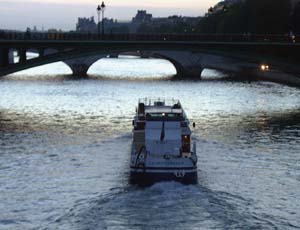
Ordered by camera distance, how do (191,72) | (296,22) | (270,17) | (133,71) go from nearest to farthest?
(191,72), (296,22), (270,17), (133,71)

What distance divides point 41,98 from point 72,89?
814 cm

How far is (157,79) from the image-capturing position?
70.8 meters

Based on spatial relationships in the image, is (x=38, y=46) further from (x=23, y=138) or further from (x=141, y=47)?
(x=23, y=138)

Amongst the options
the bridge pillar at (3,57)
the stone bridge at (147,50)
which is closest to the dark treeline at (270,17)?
the stone bridge at (147,50)

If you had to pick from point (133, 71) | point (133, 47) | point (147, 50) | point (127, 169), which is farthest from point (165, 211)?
point (133, 71)

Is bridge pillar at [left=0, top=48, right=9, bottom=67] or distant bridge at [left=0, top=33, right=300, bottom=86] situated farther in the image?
distant bridge at [left=0, top=33, right=300, bottom=86]

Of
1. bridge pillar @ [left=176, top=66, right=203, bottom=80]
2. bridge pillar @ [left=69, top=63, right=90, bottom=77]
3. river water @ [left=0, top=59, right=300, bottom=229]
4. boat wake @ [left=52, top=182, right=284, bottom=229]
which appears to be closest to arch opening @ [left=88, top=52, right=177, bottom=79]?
bridge pillar @ [left=69, top=63, right=90, bottom=77]

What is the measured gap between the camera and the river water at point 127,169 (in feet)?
62.4

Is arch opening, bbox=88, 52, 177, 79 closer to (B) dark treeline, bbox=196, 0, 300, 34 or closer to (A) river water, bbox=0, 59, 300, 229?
(B) dark treeline, bbox=196, 0, 300, 34

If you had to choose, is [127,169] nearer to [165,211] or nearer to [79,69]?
[165,211]

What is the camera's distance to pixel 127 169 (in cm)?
2505

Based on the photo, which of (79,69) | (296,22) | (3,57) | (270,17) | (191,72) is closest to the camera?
(3,57)

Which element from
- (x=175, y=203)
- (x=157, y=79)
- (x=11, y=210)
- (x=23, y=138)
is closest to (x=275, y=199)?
(x=175, y=203)

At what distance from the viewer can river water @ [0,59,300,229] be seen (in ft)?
62.4
